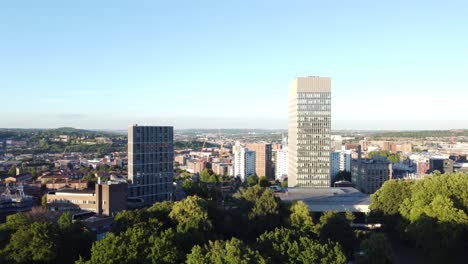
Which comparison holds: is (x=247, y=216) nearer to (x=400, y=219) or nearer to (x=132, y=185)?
(x=400, y=219)

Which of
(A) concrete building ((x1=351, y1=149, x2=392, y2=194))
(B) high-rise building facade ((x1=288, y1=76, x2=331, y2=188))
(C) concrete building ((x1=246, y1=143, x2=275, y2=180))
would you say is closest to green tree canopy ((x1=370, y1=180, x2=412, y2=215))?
(B) high-rise building facade ((x1=288, y1=76, x2=331, y2=188))

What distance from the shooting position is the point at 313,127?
187 feet

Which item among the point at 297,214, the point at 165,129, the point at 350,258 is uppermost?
the point at 165,129

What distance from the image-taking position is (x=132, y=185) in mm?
45750

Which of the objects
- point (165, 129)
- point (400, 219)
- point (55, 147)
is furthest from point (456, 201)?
point (55, 147)

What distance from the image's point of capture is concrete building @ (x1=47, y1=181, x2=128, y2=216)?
127 ft

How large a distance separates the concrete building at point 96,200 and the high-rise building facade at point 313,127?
24.9 metres

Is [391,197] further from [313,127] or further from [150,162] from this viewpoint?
[150,162]

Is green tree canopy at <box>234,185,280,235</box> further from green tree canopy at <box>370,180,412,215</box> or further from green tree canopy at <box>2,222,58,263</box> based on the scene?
green tree canopy at <box>2,222,58,263</box>

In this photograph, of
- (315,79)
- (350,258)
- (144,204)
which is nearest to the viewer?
(350,258)

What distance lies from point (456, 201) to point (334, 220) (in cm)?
1025

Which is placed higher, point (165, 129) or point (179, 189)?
point (165, 129)

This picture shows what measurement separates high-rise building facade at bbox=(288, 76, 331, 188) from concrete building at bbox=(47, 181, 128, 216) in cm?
2489

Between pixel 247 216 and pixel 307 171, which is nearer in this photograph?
pixel 247 216
